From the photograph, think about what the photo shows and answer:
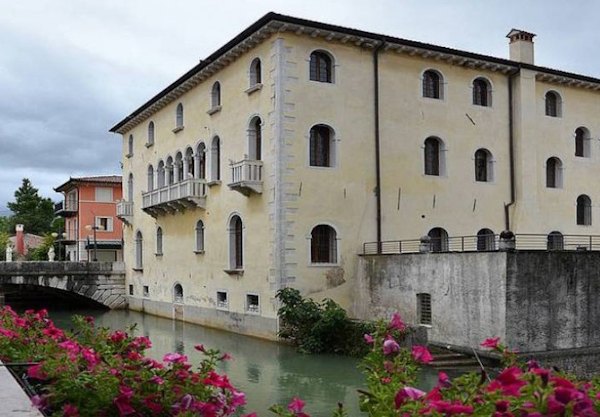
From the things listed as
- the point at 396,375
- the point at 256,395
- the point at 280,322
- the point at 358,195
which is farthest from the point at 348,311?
the point at 396,375

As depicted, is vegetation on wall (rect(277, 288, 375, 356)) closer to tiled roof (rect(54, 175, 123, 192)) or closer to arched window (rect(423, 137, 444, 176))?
arched window (rect(423, 137, 444, 176))

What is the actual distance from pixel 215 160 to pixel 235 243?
3.32m

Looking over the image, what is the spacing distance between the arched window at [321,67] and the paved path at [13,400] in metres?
16.5

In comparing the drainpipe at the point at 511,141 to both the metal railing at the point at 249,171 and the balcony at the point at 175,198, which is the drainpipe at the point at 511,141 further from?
the balcony at the point at 175,198

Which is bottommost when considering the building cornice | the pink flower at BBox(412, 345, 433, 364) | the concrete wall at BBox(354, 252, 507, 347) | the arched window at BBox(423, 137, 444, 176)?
the concrete wall at BBox(354, 252, 507, 347)

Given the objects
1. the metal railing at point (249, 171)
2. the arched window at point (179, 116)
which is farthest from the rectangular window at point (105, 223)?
the metal railing at point (249, 171)

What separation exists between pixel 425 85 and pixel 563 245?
26.8ft

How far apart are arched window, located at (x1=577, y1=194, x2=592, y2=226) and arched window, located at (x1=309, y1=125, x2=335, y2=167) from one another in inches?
446

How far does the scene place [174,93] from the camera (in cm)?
2786

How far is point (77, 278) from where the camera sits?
32.1 metres

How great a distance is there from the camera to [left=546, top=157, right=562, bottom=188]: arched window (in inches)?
1027

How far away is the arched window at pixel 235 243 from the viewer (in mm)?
23505

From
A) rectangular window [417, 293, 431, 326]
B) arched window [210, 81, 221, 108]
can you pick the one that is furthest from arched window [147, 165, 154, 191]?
rectangular window [417, 293, 431, 326]

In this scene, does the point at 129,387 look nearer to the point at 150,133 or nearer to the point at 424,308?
the point at 424,308
